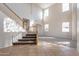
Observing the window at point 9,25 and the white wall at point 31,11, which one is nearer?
the window at point 9,25

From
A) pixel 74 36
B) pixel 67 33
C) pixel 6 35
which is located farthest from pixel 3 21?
pixel 67 33

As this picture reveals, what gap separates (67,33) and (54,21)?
3787mm

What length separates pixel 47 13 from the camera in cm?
1986

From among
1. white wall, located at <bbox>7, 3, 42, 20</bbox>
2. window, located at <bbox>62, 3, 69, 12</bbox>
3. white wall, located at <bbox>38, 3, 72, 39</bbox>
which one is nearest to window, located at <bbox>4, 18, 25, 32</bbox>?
white wall, located at <bbox>38, 3, 72, 39</bbox>

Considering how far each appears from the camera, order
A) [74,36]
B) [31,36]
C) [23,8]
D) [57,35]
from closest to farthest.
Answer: [31,36] → [74,36] → [57,35] → [23,8]

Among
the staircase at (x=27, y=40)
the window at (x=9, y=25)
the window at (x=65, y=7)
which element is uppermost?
the window at (x=65, y=7)

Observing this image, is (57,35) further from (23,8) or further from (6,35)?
(6,35)

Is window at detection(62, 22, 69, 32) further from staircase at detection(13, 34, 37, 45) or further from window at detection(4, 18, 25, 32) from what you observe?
window at detection(4, 18, 25, 32)

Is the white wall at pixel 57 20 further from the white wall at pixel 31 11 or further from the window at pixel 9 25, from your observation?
the window at pixel 9 25

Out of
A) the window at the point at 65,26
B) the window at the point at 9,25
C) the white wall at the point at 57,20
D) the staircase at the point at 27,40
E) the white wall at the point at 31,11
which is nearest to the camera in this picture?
the window at the point at 9,25

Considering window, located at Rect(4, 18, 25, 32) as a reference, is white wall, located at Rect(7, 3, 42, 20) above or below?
above

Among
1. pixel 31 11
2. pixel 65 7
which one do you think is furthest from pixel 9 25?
pixel 31 11

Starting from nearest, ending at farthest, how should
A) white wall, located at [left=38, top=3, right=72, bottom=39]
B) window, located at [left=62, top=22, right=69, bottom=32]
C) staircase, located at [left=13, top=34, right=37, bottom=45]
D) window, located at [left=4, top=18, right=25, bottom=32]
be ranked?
window, located at [left=4, top=18, right=25, bottom=32], staircase, located at [left=13, top=34, right=37, bottom=45], white wall, located at [left=38, top=3, right=72, bottom=39], window, located at [left=62, top=22, right=69, bottom=32]

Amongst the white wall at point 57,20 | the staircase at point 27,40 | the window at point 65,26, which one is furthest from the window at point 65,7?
the staircase at point 27,40
